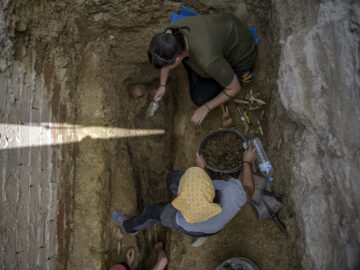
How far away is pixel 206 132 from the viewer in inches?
101

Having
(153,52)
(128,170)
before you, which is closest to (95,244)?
(128,170)

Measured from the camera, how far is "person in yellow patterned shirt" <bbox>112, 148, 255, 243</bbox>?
5.13 ft

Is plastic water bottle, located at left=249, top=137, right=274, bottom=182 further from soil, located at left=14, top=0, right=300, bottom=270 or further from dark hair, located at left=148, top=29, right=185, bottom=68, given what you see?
dark hair, located at left=148, top=29, right=185, bottom=68

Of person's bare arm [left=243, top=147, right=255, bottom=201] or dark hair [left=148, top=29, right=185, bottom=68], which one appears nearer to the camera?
dark hair [left=148, top=29, right=185, bottom=68]

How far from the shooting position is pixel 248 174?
202 centimetres

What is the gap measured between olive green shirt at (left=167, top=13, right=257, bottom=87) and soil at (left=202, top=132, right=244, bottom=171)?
645 millimetres

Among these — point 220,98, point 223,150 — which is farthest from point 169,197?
point 220,98

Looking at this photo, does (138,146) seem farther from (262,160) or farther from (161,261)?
(262,160)

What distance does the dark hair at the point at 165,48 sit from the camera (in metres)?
1.66

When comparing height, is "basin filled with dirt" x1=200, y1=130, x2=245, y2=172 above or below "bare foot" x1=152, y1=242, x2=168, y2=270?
above

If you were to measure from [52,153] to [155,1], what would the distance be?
1852 mm

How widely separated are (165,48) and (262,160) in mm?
1428

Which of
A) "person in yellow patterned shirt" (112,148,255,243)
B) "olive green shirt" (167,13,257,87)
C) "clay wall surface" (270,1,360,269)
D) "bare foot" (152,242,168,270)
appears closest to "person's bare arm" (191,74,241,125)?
"olive green shirt" (167,13,257,87)

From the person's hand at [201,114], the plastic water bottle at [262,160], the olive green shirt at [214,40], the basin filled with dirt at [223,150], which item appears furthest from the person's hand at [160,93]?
the plastic water bottle at [262,160]
